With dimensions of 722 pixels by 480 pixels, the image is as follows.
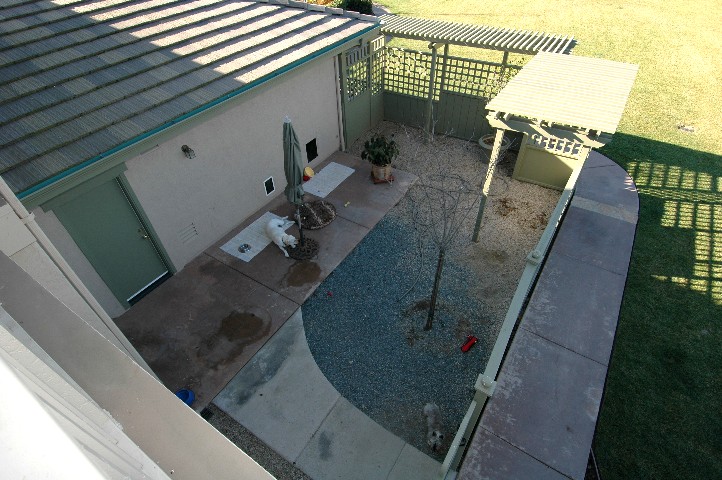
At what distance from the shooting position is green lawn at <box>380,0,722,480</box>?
5316mm

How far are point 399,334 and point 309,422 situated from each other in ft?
6.79

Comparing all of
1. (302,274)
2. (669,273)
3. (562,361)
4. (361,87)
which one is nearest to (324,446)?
(302,274)

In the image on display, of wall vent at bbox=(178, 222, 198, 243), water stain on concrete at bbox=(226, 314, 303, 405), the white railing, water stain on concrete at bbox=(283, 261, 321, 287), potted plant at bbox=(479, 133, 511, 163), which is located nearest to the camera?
the white railing

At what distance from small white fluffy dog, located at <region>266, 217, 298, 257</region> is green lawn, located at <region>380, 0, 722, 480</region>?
19.9 feet

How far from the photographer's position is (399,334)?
6.78m

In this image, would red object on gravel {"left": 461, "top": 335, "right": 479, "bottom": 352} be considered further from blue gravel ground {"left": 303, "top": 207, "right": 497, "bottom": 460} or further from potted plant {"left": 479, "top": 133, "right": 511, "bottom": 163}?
potted plant {"left": 479, "top": 133, "right": 511, "bottom": 163}

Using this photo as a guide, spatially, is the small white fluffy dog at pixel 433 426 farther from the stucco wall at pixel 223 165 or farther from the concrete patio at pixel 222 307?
the stucco wall at pixel 223 165

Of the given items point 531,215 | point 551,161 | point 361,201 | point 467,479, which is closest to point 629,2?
point 551,161

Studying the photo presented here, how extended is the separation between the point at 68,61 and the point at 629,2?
27081 millimetres

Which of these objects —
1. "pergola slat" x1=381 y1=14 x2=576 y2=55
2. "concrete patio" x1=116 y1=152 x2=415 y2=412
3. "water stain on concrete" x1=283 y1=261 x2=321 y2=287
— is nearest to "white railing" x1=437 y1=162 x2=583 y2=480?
"concrete patio" x1=116 y1=152 x2=415 y2=412

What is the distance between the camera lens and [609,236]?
323 inches

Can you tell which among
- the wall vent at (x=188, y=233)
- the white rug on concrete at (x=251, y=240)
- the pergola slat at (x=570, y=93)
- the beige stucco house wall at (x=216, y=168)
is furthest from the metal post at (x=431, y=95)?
the wall vent at (x=188, y=233)

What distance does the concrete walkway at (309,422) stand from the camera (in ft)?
17.1

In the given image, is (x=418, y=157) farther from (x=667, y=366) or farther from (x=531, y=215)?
(x=667, y=366)
